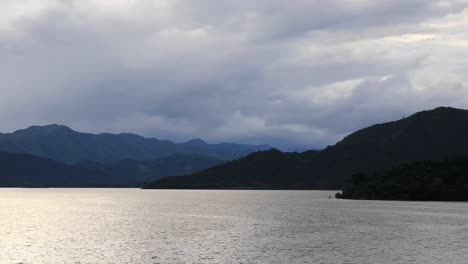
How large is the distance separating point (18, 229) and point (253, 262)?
9333 centimetres

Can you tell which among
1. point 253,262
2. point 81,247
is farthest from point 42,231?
point 253,262

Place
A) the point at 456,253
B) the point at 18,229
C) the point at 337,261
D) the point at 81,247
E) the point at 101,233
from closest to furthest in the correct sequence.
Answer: the point at 337,261 → the point at 456,253 → the point at 81,247 → the point at 101,233 → the point at 18,229

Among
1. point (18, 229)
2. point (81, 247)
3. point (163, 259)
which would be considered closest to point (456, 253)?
point (163, 259)

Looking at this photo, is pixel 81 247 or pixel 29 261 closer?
pixel 29 261

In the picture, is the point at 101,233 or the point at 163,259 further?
the point at 101,233

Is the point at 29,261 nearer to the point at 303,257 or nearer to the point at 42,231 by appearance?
the point at 303,257

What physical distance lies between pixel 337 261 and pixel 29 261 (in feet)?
174

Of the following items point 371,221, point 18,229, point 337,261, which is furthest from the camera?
point 371,221

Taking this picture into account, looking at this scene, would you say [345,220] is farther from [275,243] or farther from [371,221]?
[275,243]

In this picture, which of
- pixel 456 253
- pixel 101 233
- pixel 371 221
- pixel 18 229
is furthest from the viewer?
pixel 371 221

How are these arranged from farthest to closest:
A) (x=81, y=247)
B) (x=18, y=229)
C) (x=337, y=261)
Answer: (x=18, y=229) < (x=81, y=247) < (x=337, y=261)

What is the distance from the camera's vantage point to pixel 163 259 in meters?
103

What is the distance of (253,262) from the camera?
101250 millimetres

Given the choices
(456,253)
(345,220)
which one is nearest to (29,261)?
(456,253)
